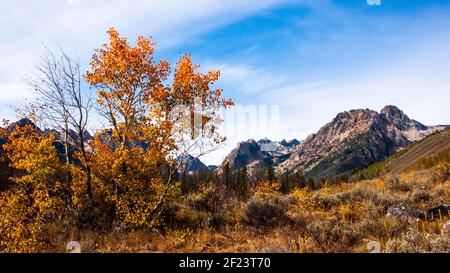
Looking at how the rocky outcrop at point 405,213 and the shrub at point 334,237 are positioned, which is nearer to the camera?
the shrub at point 334,237

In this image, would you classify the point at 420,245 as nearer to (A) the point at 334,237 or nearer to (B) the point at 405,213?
(A) the point at 334,237

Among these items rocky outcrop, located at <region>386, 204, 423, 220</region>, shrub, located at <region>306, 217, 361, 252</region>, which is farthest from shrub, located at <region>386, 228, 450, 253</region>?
rocky outcrop, located at <region>386, 204, 423, 220</region>

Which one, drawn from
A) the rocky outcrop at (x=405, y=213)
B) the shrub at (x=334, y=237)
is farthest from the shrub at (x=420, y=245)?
the rocky outcrop at (x=405, y=213)

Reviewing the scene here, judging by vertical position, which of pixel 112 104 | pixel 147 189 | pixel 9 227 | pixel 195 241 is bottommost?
pixel 195 241

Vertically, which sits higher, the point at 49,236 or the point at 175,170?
the point at 175,170

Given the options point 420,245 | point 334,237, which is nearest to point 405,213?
point 334,237

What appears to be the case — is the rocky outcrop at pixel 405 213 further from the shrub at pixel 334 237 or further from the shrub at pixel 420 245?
the shrub at pixel 420 245

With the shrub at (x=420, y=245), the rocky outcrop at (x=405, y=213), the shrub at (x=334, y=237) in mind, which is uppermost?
the rocky outcrop at (x=405, y=213)
